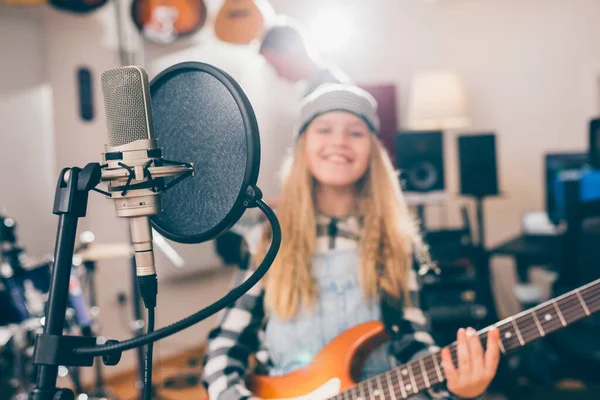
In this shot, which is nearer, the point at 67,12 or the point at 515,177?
the point at 67,12

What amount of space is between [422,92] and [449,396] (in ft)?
9.09

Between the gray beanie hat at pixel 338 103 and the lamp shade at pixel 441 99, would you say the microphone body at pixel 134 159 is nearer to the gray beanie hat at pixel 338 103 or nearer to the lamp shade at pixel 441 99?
the gray beanie hat at pixel 338 103

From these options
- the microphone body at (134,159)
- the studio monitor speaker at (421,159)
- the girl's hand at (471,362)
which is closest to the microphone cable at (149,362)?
the microphone body at (134,159)

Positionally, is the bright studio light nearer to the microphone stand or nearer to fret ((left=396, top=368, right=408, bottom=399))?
fret ((left=396, top=368, right=408, bottom=399))

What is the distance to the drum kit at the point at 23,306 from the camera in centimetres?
208

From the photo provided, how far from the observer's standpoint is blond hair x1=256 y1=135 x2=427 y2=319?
4.07ft

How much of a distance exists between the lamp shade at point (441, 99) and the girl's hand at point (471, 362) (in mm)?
2800

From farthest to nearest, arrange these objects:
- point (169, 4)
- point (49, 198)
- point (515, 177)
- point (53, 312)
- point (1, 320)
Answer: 1. point (515, 177)
2. point (169, 4)
3. point (49, 198)
4. point (1, 320)
5. point (53, 312)

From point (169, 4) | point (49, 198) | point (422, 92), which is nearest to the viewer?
point (49, 198)

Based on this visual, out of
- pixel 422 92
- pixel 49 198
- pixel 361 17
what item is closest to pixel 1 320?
pixel 49 198

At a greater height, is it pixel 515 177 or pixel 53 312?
pixel 53 312

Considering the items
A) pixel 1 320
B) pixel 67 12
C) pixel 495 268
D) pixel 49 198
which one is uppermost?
pixel 67 12

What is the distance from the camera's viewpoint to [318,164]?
4.13 ft

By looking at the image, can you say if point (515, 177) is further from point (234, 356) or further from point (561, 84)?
point (234, 356)
